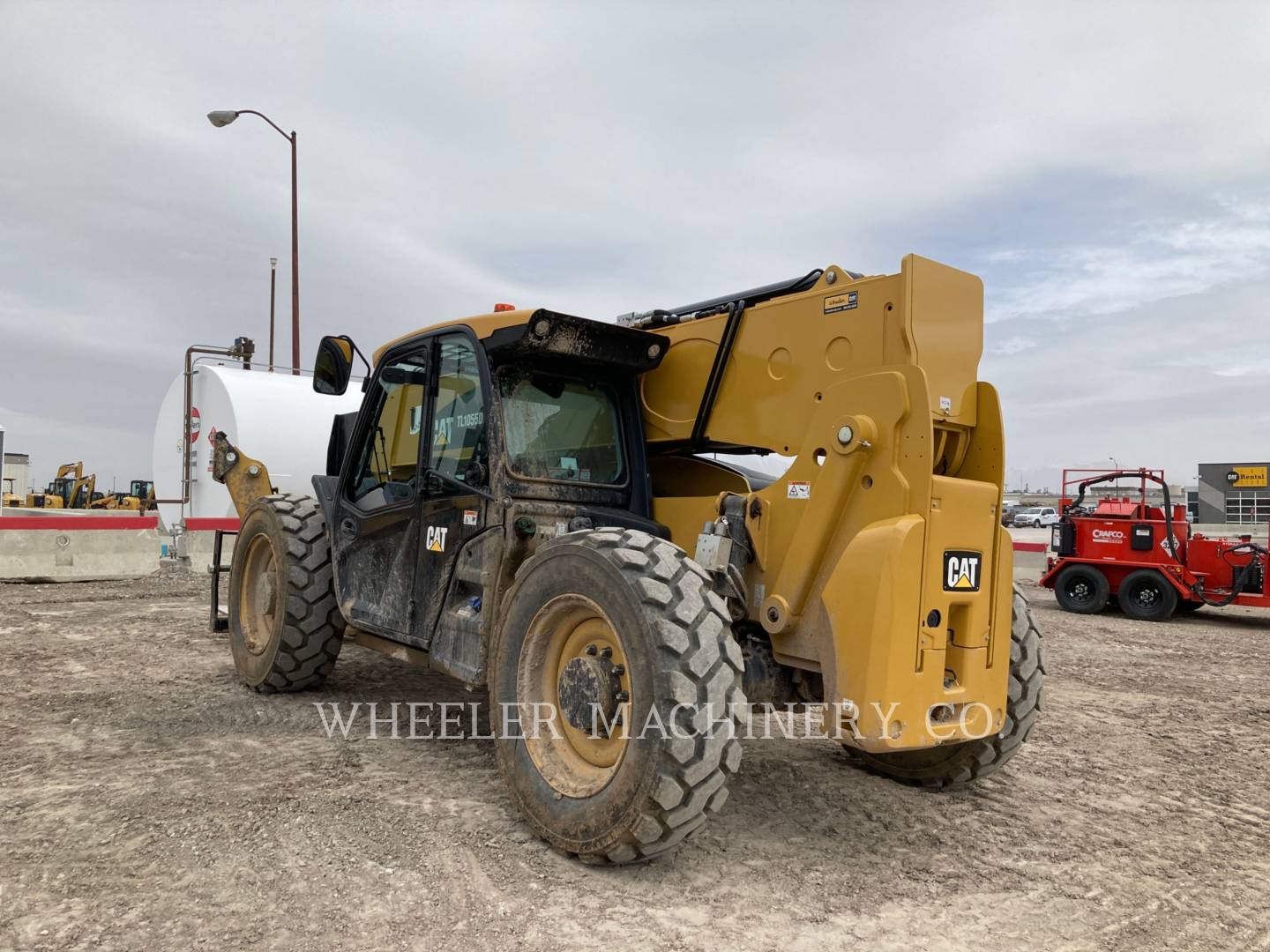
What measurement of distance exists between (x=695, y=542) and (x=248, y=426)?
9.73 meters

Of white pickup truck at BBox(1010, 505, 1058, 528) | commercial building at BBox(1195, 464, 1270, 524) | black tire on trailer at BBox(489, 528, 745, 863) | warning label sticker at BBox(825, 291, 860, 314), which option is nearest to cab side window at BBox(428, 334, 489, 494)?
black tire on trailer at BBox(489, 528, 745, 863)

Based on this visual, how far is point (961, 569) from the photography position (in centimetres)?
338

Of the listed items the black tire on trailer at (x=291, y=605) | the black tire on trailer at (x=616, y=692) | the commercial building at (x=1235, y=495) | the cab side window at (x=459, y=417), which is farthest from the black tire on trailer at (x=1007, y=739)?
the commercial building at (x=1235, y=495)

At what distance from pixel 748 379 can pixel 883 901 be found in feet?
7.13

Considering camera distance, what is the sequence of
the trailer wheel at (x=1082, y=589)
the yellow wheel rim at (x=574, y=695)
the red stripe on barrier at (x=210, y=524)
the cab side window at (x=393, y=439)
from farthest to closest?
the trailer wheel at (x=1082, y=589) → the red stripe on barrier at (x=210, y=524) → the cab side window at (x=393, y=439) → the yellow wheel rim at (x=574, y=695)

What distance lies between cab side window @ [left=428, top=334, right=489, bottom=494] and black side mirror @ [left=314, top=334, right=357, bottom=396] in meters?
0.90

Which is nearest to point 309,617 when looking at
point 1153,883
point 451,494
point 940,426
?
Answer: point 451,494

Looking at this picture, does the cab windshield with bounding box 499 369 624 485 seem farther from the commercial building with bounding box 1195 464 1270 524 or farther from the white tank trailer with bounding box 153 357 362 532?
the commercial building with bounding box 1195 464 1270 524

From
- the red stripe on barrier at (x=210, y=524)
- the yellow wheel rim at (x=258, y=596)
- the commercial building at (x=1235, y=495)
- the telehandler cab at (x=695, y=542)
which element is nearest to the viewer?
the telehandler cab at (x=695, y=542)

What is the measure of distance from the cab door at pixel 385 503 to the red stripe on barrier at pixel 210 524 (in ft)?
25.3

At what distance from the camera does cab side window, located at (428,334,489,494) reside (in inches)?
170

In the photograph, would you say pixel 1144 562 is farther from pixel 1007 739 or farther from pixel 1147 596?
pixel 1007 739

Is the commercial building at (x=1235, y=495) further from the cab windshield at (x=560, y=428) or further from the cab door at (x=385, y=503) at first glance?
the cab door at (x=385, y=503)

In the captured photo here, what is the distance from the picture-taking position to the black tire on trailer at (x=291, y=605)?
549 cm
